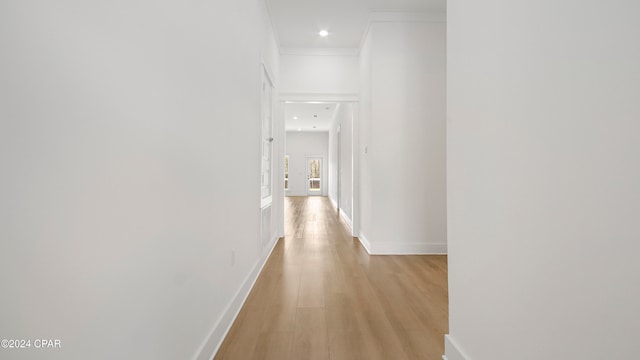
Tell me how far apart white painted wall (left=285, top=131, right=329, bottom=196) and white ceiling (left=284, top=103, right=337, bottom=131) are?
1.07 m

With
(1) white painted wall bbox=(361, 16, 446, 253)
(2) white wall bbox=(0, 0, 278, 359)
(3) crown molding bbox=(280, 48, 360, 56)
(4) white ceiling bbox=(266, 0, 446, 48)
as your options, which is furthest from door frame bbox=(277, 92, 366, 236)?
(2) white wall bbox=(0, 0, 278, 359)

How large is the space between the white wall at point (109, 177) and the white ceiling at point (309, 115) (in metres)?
6.51

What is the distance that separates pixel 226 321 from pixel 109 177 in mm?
1380

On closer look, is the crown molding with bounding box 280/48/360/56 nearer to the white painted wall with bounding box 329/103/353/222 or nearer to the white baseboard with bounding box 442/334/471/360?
the white painted wall with bounding box 329/103/353/222

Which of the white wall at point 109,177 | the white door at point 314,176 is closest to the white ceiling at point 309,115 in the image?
the white door at point 314,176

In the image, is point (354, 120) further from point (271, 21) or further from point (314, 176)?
point (314, 176)

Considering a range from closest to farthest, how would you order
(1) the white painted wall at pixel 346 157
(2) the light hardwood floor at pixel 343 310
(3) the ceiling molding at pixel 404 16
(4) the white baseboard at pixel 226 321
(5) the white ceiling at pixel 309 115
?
(4) the white baseboard at pixel 226 321 < (2) the light hardwood floor at pixel 343 310 < (3) the ceiling molding at pixel 404 16 < (1) the white painted wall at pixel 346 157 < (5) the white ceiling at pixel 309 115

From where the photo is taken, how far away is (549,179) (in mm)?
905

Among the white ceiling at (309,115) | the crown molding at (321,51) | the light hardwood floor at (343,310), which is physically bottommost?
the light hardwood floor at (343,310)

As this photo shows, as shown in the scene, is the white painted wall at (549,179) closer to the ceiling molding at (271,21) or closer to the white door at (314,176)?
the ceiling molding at (271,21)

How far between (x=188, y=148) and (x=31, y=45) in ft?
2.52

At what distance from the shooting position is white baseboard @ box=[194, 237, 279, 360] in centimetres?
151

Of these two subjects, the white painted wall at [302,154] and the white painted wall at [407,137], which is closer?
the white painted wall at [407,137]

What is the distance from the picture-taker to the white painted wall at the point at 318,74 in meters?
4.62
